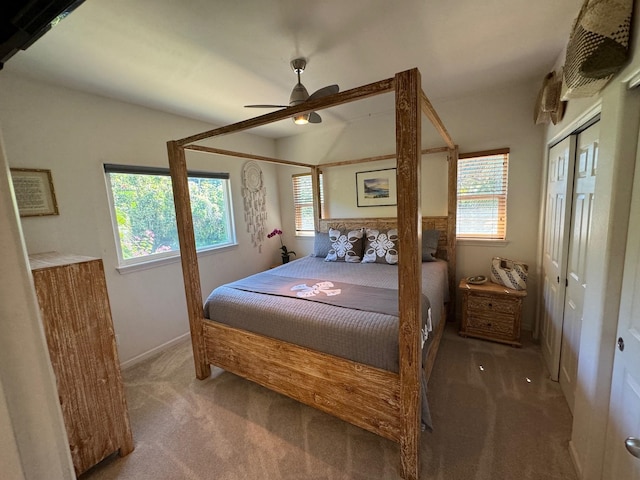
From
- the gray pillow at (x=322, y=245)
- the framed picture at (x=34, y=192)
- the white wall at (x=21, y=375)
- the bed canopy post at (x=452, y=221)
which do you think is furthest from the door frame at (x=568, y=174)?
the framed picture at (x=34, y=192)

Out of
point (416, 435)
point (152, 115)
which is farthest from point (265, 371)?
point (152, 115)

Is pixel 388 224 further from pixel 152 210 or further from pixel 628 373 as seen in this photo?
pixel 152 210

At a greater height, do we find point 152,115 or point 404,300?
point 152,115

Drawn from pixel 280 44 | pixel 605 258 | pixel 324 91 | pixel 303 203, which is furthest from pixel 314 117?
pixel 605 258

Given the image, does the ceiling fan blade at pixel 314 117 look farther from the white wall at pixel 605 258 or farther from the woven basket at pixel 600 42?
the white wall at pixel 605 258

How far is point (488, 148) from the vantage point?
2.92m

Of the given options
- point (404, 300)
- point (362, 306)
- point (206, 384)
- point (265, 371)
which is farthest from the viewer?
point (206, 384)

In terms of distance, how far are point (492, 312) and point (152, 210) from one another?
356 centimetres

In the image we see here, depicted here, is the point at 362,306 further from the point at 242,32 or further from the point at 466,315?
the point at 242,32

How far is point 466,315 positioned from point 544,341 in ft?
2.07

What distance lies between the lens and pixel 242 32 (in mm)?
1730

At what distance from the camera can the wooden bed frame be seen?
49.6 inches

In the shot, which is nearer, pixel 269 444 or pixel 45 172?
pixel 269 444

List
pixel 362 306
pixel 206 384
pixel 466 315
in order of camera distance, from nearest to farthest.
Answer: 1. pixel 362 306
2. pixel 206 384
3. pixel 466 315
